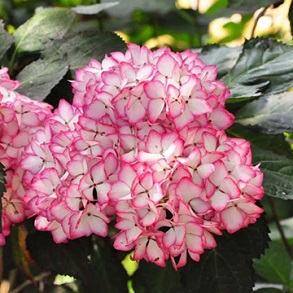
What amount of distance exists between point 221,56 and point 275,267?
313 mm

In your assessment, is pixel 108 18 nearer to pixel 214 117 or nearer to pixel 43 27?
pixel 43 27

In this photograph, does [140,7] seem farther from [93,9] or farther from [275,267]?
[275,267]

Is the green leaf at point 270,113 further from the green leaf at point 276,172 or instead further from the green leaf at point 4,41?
the green leaf at point 4,41

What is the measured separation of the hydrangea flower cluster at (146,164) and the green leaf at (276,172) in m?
0.07

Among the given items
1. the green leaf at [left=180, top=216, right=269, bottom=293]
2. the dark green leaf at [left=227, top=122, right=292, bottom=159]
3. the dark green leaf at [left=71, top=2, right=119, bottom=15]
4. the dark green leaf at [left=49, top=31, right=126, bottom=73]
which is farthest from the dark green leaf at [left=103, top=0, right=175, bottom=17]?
the green leaf at [left=180, top=216, right=269, bottom=293]

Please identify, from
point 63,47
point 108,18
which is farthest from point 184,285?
point 108,18

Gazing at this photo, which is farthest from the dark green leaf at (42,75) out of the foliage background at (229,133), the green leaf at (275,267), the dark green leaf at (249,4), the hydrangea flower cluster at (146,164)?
the green leaf at (275,267)

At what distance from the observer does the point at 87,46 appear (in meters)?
0.81

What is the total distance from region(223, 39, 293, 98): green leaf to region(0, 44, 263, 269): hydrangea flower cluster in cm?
11

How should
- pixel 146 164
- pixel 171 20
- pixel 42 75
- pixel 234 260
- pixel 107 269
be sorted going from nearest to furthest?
pixel 146 164
pixel 234 260
pixel 42 75
pixel 107 269
pixel 171 20

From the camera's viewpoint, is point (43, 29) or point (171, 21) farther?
point (171, 21)

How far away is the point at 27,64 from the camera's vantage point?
862 mm

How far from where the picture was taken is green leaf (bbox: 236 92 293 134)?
742 millimetres

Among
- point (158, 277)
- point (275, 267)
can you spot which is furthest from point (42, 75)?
point (275, 267)
